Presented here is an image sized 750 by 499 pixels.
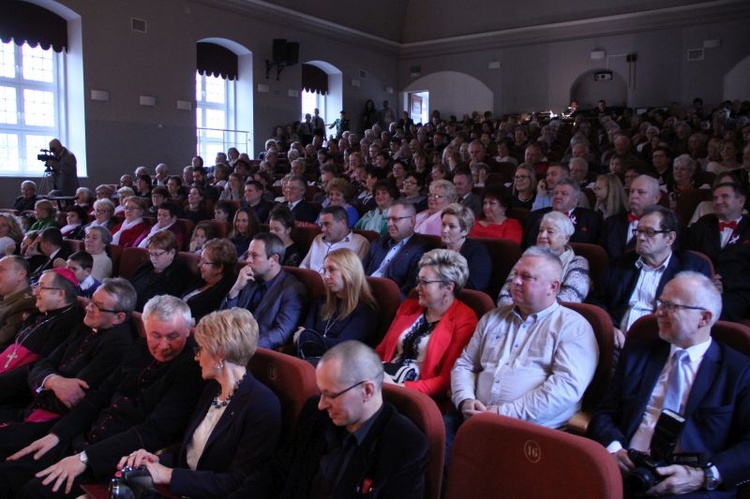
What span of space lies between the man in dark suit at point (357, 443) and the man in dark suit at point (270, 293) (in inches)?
49.9

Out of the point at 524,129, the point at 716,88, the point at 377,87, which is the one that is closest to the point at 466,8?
the point at 377,87

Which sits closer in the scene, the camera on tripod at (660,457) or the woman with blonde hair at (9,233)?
the camera on tripod at (660,457)

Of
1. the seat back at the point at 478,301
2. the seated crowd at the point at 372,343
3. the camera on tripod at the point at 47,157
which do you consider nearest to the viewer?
the seated crowd at the point at 372,343

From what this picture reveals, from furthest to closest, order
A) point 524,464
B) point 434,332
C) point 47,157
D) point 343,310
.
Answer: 1. point 47,157
2. point 343,310
3. point 434,332
4. point 524,464

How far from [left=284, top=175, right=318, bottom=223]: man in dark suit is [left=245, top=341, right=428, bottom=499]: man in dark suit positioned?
3708 millimetres

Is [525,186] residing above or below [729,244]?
above

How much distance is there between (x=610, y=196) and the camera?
4004 millimetres

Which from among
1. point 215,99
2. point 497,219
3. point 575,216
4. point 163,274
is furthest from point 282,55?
point 575,216

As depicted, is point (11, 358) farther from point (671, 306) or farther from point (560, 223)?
point (671, 306)

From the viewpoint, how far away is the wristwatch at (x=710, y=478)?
1.56m

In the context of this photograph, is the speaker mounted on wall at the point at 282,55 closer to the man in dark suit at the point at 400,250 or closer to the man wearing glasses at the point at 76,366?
the man in dark suit at the point at 400,250

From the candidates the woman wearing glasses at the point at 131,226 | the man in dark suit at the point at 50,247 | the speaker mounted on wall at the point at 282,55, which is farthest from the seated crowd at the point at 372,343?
the speaker mounted on wall at the point at 282,55

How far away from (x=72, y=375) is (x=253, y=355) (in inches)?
40.8

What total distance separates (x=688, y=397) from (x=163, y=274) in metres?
3.08
